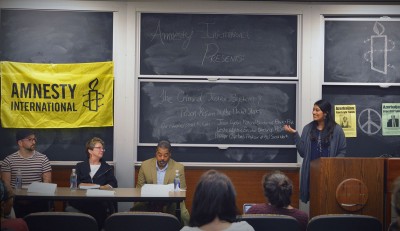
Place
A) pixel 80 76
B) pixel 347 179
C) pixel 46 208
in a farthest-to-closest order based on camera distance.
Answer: pixel 80 76 < pixel 46 208 < pixel 347 179

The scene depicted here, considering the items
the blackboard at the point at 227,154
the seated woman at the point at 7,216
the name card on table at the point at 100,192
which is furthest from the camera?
the blackboard at the point at 227,154

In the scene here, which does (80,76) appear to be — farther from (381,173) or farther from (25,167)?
(381,173)

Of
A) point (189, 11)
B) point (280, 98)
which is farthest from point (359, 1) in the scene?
point (189, 11)

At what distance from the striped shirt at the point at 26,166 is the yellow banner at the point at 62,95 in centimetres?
57

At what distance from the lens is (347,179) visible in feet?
16.6

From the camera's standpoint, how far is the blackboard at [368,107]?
7105 mm

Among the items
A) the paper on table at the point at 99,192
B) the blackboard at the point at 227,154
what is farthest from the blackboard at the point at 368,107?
the paper on table at the point at 99,192

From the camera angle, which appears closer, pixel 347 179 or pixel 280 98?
pixel 347 179

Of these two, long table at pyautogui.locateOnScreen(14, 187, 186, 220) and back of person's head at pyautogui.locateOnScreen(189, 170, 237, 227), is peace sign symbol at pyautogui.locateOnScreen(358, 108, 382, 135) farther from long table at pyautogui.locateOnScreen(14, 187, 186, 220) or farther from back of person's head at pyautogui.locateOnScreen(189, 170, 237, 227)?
back of person's head at pyautogui.locateOnScreen(189, 170, 237, 227)

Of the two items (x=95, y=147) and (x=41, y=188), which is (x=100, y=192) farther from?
(x=95, y=147)

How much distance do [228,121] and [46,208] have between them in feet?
7.38

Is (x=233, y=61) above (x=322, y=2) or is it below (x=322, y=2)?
below

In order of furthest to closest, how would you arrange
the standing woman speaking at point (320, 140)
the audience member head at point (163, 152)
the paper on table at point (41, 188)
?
the audience member head at point (163, 152) → the standing woman speaking at point (320, 140) → the paper on table at point (41, 188)

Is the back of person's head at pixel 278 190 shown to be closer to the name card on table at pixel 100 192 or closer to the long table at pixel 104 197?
the long table at pixel 104 197
